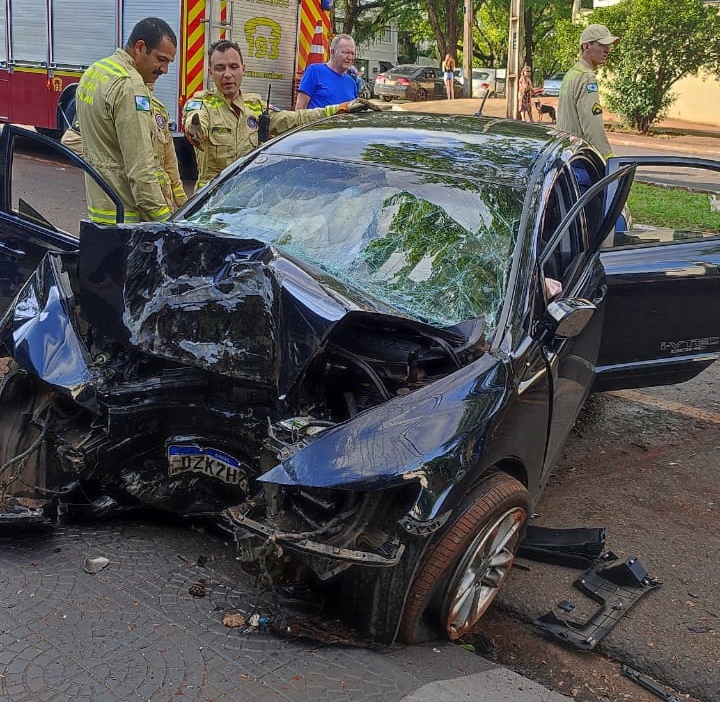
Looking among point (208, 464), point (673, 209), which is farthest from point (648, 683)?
point (673, 209)

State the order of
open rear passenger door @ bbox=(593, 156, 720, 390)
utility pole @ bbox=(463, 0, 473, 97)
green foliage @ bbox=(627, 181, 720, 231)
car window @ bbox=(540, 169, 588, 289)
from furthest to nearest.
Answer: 1. utility pole @ bbox=(463, 0, 473, 97)
2. green foliage @ bbox=(627, 181, 720, 231)
3. open rear passenger door @ bbox=(593, 156, 720, 390)
4. car window @ bbox=(540, 169, 588, 289)

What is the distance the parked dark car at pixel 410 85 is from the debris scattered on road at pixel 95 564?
33445 mm

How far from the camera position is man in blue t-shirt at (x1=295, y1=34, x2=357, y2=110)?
7.23 metres

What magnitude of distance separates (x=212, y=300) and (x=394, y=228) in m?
0.90

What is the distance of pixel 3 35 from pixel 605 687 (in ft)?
44.9

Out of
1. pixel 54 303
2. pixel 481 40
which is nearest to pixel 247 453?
pixel 54 303

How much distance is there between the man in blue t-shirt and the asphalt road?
101 inches

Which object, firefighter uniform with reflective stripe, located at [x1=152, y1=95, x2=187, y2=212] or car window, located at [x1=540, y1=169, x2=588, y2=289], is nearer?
car window, located at [x1=540, y1=169, x2=588, y2=289]

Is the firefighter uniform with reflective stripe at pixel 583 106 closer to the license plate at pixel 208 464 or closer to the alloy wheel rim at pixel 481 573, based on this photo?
the alloy wheel rim at pixel 481 573

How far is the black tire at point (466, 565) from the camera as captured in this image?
2.74 m

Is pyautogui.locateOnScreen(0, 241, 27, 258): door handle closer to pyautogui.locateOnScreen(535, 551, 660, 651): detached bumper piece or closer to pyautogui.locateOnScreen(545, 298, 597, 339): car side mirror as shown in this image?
pyautogui.locateOnScreen(545, 298, 597, 339): car side mirror

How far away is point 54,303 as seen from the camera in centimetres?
359

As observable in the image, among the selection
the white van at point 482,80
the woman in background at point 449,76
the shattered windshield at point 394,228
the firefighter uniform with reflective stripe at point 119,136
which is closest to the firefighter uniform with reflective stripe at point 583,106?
the firefighter uniform with reflective stripe at point 119,136

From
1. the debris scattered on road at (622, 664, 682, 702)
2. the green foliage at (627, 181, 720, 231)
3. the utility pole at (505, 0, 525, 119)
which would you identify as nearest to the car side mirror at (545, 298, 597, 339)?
the debris scattered on road at (622, 664, 682, 702)
